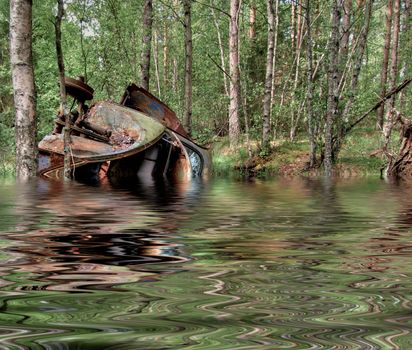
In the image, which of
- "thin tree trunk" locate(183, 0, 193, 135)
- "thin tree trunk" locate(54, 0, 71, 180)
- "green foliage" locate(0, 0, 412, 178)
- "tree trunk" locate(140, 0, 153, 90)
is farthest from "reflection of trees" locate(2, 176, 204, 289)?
"thin tree trunk" locate(183, 0, 193, 135)

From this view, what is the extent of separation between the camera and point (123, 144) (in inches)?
597

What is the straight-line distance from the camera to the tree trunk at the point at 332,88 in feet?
46.6

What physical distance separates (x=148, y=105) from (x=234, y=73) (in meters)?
4.44

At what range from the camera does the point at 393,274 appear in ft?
5.33

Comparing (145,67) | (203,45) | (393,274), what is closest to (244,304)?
(393,274)

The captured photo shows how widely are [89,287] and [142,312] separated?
12.6 inches

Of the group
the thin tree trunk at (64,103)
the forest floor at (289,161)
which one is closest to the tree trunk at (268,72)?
the forest floor at (289,161)

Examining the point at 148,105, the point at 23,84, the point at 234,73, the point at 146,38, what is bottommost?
the point at 23,84

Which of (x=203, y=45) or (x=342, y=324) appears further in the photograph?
(x=203, y=45)

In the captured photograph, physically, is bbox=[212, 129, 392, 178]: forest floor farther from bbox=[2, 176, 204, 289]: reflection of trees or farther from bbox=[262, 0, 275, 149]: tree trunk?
bbox=[2, 176, 204, 289]: reflection of trees

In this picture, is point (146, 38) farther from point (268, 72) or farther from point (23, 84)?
point (23, 84)

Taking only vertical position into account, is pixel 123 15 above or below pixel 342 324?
above

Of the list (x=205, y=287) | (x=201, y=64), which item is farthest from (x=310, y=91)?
(x=201, y=64)

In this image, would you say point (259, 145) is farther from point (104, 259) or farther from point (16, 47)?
point (104, 259)
